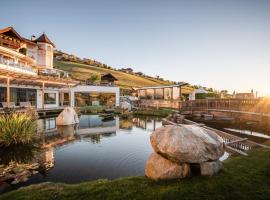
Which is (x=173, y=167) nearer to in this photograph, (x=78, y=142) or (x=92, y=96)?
(x=78, y=142)

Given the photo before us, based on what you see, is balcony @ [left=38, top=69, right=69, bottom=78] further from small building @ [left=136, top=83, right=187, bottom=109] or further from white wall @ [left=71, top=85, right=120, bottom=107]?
small building @ [left=136, top=83, right=187, bottom=109]

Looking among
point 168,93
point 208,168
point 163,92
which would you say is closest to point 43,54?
point 163,92

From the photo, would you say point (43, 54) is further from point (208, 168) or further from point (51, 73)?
point (208, 168)

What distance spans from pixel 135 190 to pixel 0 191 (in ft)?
14.8

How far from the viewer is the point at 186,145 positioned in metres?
5.05

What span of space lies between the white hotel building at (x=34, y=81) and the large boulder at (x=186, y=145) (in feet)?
57.9

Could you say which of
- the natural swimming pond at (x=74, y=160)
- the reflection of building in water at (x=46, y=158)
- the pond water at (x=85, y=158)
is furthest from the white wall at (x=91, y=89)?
the reflection of building in water at (x=46, y=158)

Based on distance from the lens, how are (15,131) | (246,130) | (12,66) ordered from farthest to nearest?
(12,66), (246,130), (15,131)

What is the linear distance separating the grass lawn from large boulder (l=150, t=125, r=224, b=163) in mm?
652

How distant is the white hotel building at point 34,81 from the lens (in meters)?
22.1

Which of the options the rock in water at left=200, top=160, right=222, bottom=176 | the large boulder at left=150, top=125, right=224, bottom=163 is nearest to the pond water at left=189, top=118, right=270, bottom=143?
the rock in water at left=200, top=160, right=222, bottom=176

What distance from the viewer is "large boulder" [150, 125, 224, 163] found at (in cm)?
504

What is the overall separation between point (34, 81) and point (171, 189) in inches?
952

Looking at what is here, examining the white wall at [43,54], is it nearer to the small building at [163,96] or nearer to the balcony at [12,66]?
the balcony at [12,66]
